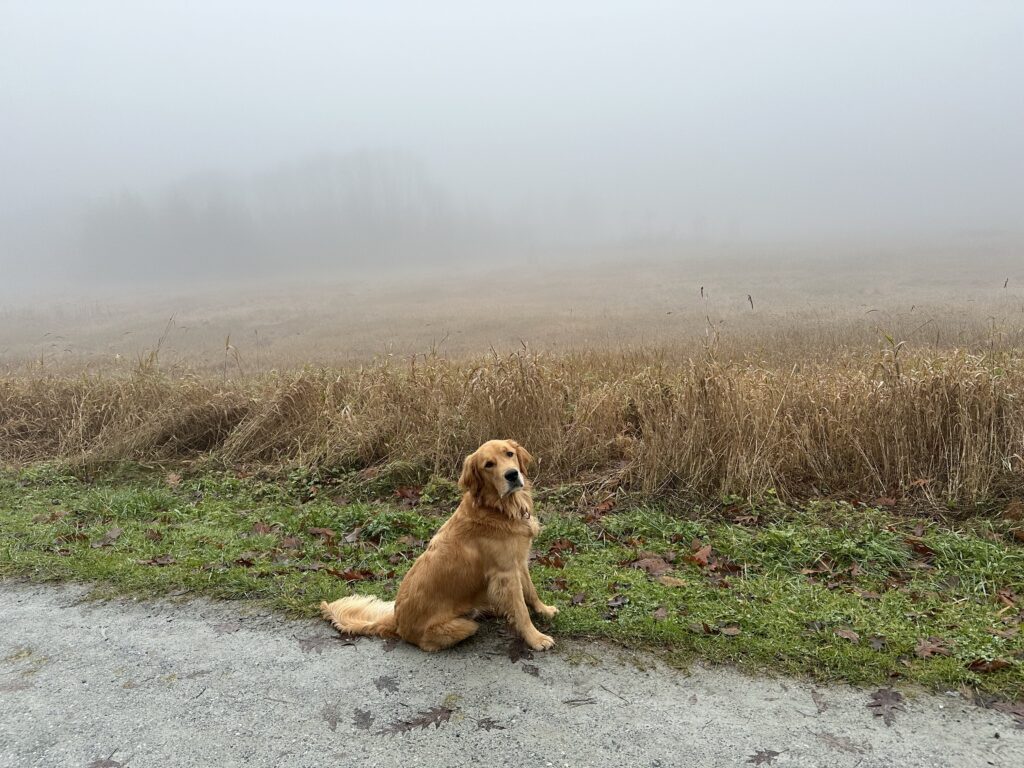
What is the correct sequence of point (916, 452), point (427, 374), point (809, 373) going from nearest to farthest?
point (916, 452) → point (809, 373) → point (427, 374)

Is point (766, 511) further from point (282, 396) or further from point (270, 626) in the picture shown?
point (282, 396)

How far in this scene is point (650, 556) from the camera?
502cm

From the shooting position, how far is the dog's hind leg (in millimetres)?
3645

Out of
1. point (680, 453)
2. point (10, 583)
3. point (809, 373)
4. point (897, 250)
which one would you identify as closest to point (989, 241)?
point (897, 250)

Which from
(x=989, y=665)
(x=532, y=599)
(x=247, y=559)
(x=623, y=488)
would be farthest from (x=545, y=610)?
(x=247, y=559)

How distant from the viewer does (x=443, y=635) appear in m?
3.64

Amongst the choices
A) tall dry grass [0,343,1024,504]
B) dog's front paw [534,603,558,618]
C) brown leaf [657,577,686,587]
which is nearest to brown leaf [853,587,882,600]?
brown leaf [657,577,686,587]

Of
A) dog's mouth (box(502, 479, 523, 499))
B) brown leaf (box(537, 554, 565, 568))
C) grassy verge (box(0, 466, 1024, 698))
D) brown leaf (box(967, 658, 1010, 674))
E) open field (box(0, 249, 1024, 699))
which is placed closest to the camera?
brown leaf (box(967, 658, 1010, 674))

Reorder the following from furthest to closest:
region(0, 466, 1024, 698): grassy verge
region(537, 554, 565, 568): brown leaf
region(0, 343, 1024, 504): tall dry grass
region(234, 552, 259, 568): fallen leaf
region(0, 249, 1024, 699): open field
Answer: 1. region(0, 343, 1024, 504): tall dry grass
2. region(234, 552, 259, 568): fallen leaf
3. region(537, 554, 565, 568): brown leaf
4. region(0, 249, 1024, 699): open field
5. region(0, 466, 1024, 698): grassy verge

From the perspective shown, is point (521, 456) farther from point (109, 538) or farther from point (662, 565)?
point (109, 538)

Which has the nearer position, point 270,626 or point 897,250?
point 270,626

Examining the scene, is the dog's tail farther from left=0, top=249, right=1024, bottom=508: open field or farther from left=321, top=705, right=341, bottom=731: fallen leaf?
left=0, top=249, right=1024, bottom=508: open field

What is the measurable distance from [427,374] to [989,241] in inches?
1971

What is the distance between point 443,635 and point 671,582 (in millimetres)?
1820
